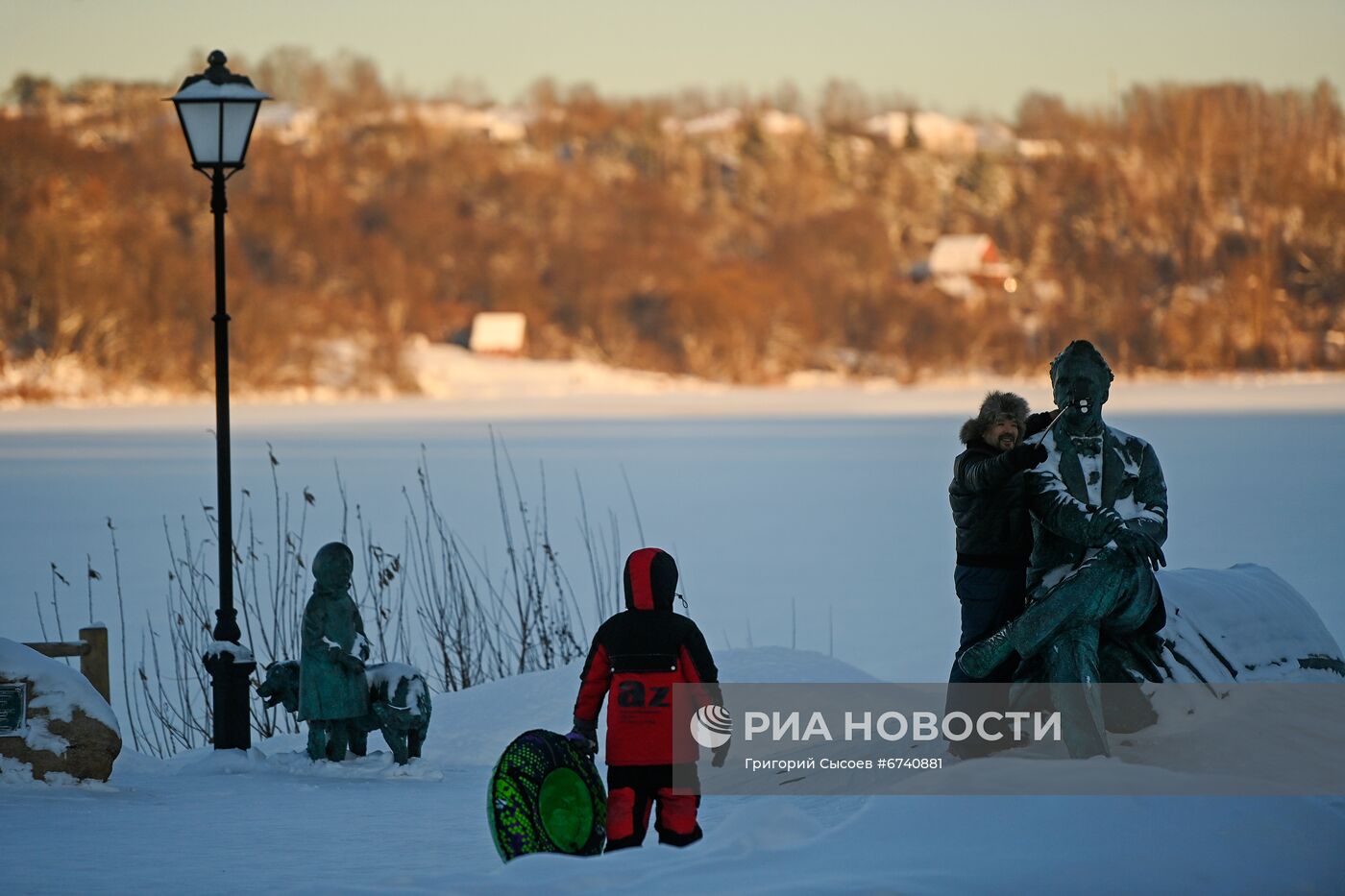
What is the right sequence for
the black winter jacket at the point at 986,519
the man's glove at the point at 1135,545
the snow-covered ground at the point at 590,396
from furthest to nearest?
the snow-covered ground at the point at 590,396 < the black winter jacket at the point at 986,519 < the man's glove at the point at 1135,545

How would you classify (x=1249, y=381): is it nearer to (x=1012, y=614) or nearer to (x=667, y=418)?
(x=667, y=418)

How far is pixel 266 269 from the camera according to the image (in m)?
80.9

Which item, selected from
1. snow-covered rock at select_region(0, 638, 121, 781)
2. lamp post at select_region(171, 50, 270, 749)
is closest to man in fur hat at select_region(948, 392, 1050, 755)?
snow-covered rock at select_region(0, 638, 121, 781)

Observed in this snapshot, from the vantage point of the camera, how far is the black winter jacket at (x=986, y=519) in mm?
6488

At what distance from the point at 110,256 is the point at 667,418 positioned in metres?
30.6

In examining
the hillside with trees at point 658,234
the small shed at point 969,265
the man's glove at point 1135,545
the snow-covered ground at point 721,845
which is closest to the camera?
the snow-covered ground at point 721,845

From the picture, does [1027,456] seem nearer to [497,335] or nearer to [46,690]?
[46,690]

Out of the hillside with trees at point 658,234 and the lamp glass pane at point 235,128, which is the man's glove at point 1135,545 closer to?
the lamp glass pane at point 235,128

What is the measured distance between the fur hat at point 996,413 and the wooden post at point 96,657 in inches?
180

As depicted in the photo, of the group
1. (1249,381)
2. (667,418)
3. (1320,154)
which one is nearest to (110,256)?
(667,418)

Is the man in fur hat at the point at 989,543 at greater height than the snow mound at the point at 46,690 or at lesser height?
greater

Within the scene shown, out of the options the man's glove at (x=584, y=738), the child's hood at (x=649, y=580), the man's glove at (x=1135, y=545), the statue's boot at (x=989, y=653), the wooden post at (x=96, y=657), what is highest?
the man's glove at (x=1135, y=545)

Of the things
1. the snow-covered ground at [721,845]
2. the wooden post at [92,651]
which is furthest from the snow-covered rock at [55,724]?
the wooden post at [92,651]

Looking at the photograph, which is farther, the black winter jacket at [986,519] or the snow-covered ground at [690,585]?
the black winter jacket at [986,519]
